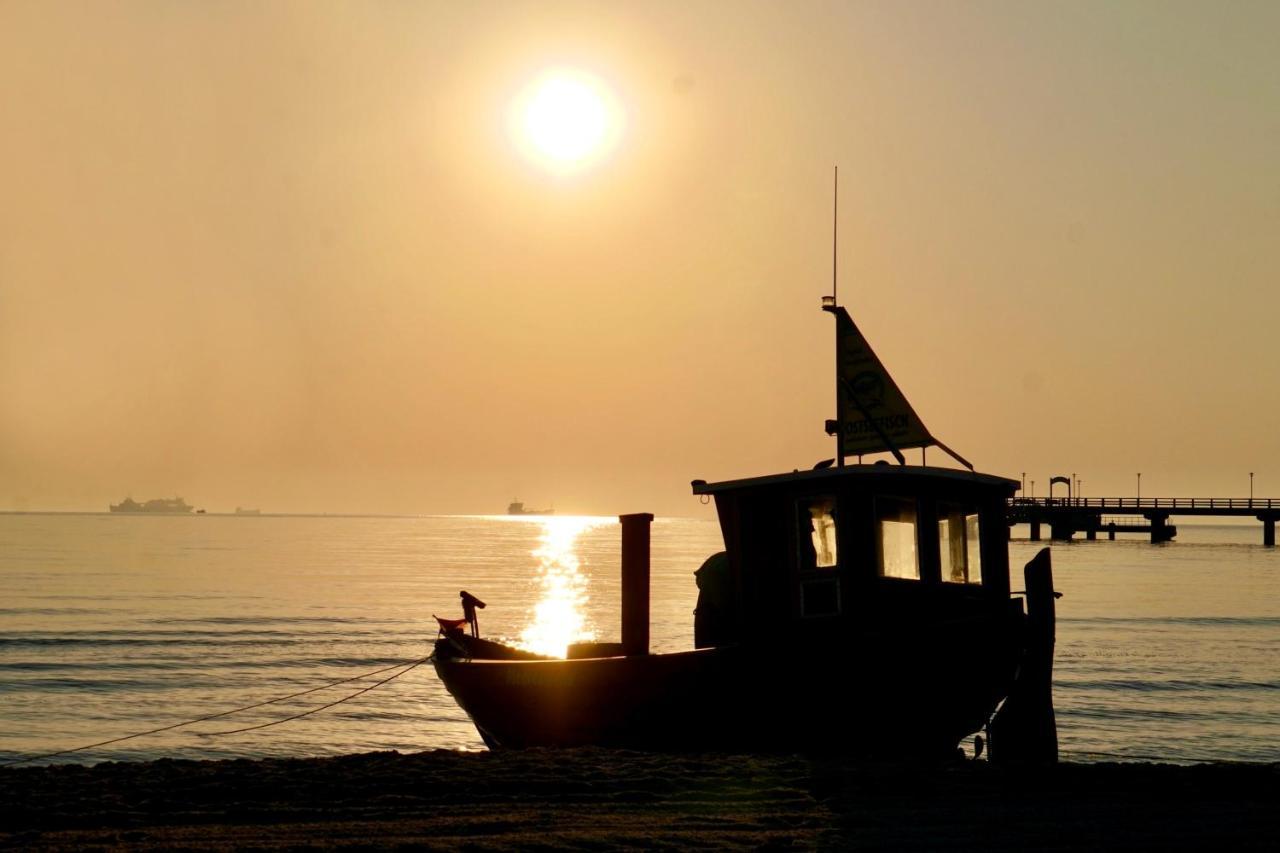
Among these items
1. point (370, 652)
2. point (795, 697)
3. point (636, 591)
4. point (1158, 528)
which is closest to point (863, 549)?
point (795, 697)

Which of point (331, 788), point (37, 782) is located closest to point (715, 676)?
point (331, 788)

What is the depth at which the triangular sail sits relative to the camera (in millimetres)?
16844

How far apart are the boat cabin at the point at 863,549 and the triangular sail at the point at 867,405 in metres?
1.02

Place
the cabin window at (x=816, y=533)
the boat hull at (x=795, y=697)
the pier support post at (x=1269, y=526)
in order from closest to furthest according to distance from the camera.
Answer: the boat hull at (x=795, y=697)
the cabin window at (x=816, y=533)
the pier support post at (x=1269, y=526)

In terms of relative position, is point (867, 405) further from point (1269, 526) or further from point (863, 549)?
point (1269, 526)

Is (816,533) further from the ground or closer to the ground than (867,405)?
closer to the ground

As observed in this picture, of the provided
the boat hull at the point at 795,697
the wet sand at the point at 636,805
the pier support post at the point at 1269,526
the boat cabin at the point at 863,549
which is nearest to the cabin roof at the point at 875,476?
the boat cabin at the point at 863,549

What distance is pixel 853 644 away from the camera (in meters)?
15.3

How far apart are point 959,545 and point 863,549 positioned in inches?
58.4

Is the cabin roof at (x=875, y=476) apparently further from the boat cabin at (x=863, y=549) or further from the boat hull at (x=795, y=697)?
the boat hull at (x=795, y=697)

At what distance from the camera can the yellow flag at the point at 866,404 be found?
16.8 metres

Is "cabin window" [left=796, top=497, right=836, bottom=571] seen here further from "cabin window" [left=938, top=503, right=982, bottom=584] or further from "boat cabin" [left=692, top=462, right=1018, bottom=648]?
"cabin window" [left=938, top=503, right=982, bottom=584]

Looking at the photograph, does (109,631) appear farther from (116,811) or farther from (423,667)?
(116,811)

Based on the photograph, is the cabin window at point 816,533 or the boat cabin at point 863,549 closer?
the boat cabin at point 863,549
